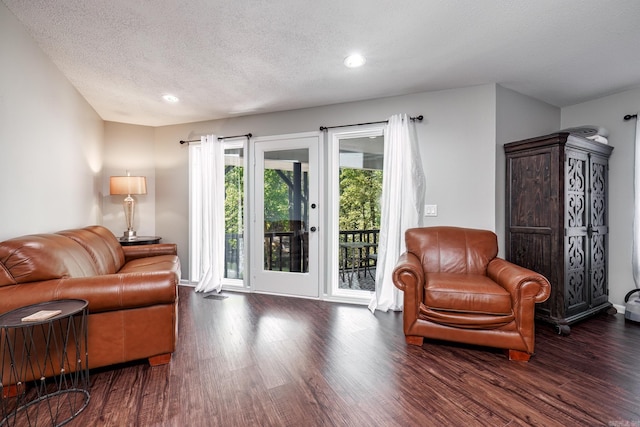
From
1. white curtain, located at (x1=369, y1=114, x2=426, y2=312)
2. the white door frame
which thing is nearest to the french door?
the white door frame

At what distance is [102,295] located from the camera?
1867mm

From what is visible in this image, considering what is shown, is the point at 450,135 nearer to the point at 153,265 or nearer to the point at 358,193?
the point at 358,193

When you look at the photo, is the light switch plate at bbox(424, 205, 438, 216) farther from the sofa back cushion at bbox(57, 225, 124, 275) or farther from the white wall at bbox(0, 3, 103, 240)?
the white wall at bbox(0, 3, 103, 240)

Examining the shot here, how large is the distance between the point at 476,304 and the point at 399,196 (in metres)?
1.42

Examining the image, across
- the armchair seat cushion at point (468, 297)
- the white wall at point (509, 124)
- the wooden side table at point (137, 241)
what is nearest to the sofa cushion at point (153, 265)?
the wooden side table at point (137, 241)

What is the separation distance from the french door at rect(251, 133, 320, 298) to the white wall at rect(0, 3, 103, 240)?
200cm

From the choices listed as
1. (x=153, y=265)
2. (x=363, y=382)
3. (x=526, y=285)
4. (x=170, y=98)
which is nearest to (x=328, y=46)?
(x=170, y=98)

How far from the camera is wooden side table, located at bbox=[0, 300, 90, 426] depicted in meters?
1.59

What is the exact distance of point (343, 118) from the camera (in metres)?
3.68

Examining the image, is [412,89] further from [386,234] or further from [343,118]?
[386,234]

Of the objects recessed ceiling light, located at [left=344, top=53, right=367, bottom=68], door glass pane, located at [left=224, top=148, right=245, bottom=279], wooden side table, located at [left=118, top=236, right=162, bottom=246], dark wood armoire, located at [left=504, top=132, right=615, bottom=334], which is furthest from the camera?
door glass pane, located at [left=224, top=148, right=245, bottom=279]

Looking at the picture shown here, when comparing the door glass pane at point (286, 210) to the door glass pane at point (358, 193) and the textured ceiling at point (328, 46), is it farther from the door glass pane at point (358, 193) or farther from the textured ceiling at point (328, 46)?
the textured ceiling at point (328, 46)

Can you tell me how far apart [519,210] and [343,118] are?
7.27ft

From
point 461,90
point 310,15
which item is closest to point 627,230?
point 461,90
